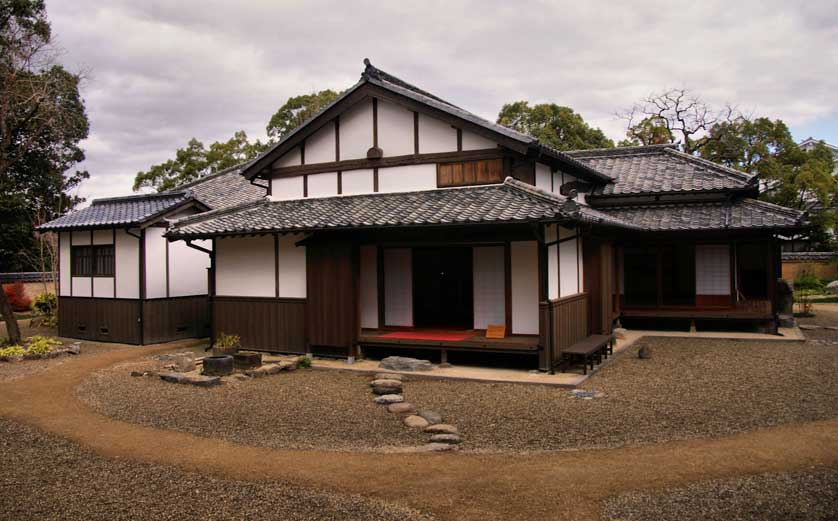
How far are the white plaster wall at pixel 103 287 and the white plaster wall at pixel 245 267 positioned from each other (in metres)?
4.52

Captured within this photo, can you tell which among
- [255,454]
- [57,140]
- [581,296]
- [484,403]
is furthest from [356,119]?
[57,140]

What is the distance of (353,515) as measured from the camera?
16.2ft

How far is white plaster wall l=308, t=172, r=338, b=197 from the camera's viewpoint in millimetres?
13695

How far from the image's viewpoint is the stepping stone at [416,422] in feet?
25.1

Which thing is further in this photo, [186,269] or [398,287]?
[186,269]

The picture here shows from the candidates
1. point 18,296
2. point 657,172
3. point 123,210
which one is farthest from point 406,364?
point 18,296

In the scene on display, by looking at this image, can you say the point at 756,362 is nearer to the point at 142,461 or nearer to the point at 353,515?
the point at 353,515

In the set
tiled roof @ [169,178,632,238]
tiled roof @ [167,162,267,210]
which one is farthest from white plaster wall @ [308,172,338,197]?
tiled roof @ [167,162,267,210]

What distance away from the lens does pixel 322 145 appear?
13.8 meters

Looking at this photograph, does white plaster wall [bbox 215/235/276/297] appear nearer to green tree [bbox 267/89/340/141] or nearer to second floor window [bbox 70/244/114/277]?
second floor window [bbox 70/244/114/277]

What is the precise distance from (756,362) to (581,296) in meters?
3.65

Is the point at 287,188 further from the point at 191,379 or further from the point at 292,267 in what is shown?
the point at 191,379

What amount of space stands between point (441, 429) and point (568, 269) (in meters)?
5.96

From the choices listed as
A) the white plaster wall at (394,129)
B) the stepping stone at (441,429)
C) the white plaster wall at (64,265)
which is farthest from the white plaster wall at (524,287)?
the white plaster wall at (64,265)
